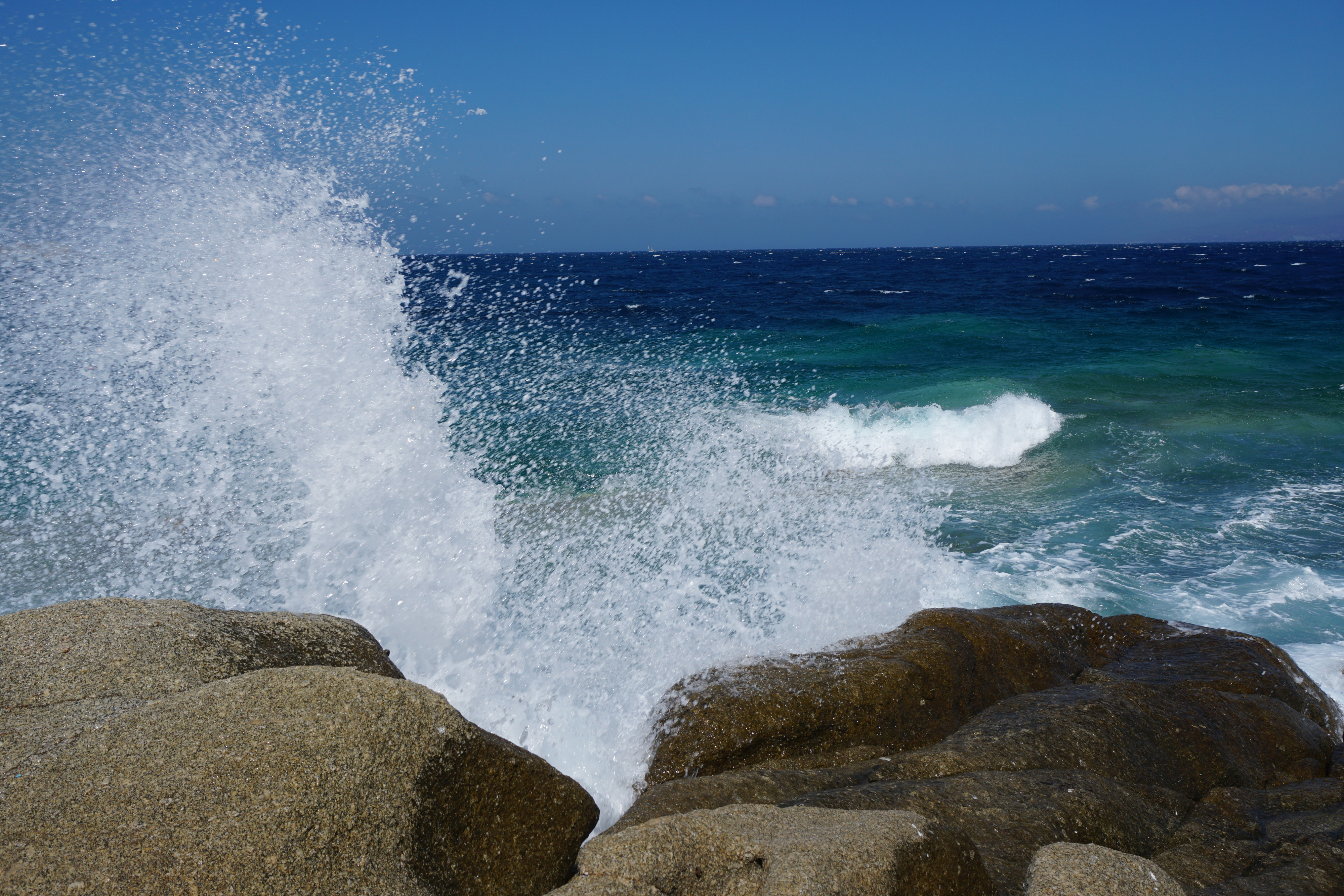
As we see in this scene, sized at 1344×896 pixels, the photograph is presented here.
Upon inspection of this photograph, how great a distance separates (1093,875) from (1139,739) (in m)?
1.68

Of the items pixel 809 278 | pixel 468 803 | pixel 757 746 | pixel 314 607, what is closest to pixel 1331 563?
pixel 757 746

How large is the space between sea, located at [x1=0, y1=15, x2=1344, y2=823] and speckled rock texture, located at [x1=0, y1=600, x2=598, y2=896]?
1.34 m

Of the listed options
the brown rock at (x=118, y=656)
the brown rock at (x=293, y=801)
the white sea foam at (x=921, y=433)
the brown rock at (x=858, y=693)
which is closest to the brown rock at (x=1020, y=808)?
the brown rock at (x=858, y=693)

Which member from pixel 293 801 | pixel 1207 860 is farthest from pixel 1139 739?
pixel 293 801

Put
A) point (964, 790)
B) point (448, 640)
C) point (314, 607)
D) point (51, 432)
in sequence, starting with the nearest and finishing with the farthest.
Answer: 1. point (964, 790)
2. point (448, 640)
3. point (314, 607)
4. point (51, 432)

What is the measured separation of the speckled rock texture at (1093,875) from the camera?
2.01 meters

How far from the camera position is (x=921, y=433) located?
11.5m

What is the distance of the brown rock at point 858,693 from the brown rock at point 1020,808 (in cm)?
66

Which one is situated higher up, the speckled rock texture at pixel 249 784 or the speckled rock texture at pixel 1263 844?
the speckled rock texture at pixel 249 784

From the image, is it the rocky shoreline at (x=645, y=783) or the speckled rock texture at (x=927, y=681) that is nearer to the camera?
the rocky shoreline at (x=645, y=783)

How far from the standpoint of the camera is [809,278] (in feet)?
134

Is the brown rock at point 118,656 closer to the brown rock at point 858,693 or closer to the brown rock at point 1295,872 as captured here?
the brown rock at point 858,693

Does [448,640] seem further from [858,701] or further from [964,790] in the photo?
[964,790]

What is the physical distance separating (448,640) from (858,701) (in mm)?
2561
